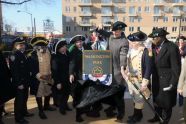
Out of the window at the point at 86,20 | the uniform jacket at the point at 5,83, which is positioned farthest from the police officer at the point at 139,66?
the window at the point at 86,20

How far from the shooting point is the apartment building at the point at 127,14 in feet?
222

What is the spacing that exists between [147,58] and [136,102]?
1046mm

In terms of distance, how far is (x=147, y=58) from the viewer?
18.4ft

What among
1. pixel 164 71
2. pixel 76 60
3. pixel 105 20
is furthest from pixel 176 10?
pixel 164 71

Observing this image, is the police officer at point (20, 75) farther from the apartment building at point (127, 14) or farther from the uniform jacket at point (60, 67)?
the apartment building at point (127, 14)

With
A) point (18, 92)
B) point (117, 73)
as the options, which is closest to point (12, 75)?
point (18, 92)

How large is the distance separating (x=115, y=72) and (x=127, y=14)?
63.4 metres

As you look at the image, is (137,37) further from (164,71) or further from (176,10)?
(176,10)

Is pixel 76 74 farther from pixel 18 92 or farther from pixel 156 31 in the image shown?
pixel 156 31

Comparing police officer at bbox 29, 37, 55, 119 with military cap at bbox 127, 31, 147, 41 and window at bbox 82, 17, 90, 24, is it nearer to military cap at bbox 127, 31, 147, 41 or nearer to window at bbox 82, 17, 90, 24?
military cap at bbox 127, 31, 147, 41

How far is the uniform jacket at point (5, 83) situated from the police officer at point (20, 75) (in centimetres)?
13

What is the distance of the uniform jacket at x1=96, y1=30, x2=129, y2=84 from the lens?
6.14m

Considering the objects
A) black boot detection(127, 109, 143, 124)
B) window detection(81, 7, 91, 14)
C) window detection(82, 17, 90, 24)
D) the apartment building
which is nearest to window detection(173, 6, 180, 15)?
the apartment building

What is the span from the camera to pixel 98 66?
21.2 feet
